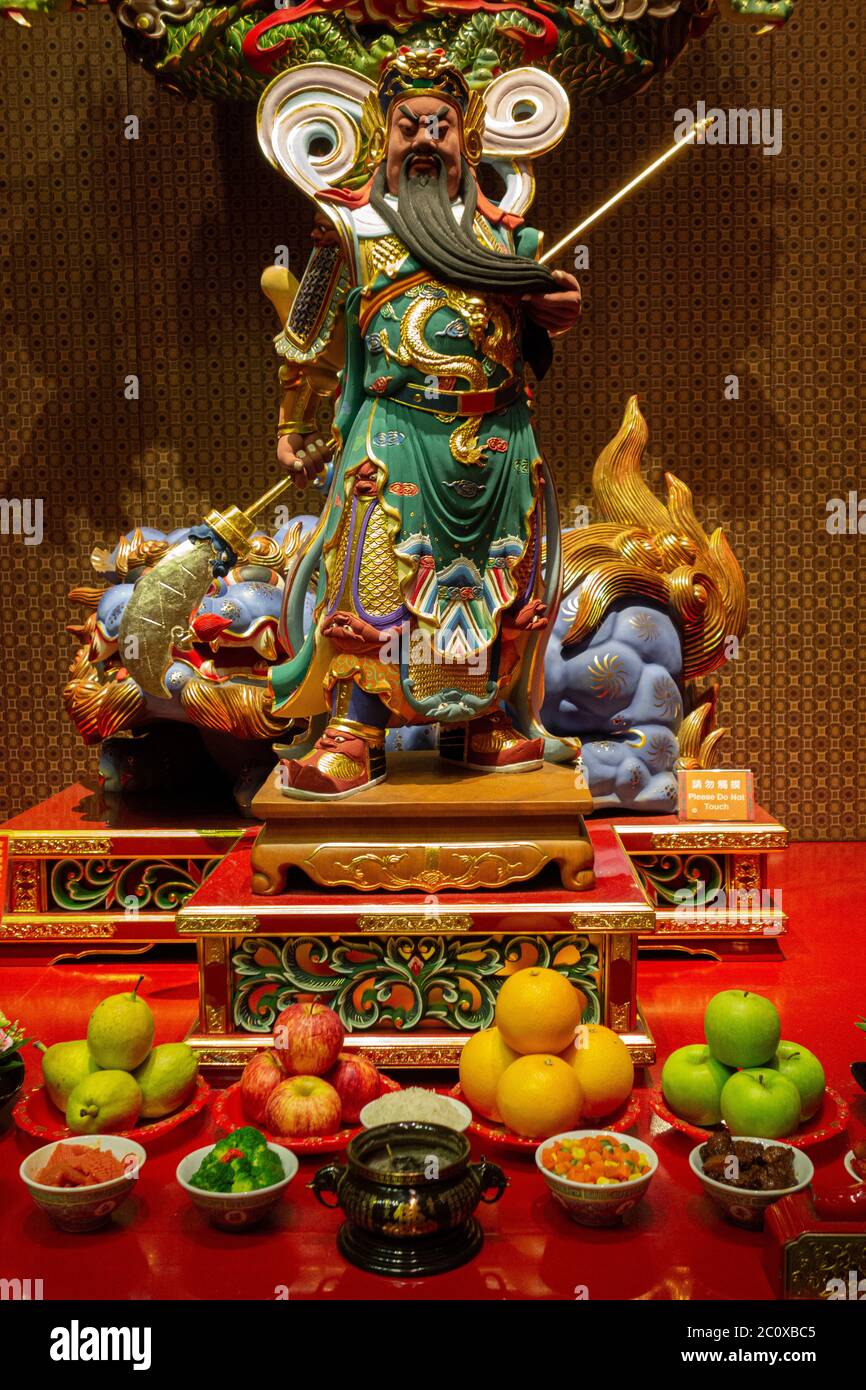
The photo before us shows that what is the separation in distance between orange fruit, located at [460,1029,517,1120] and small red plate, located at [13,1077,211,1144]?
0.51 metres

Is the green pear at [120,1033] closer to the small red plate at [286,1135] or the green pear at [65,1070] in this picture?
the green pear at [65,1070]

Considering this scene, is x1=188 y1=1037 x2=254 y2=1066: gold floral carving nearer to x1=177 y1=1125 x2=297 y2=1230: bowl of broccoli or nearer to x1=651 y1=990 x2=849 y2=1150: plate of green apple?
x1=177 y1=1125 x2=297 y2=1230: bowl of broccoli

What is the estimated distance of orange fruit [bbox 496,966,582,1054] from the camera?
2.38 metres

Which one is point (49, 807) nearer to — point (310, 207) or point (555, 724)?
point (555, 724)

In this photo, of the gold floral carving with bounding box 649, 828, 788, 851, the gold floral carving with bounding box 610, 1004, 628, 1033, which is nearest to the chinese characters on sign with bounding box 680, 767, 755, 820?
the gold floral carving with bounding box 649, 828, 788, 851

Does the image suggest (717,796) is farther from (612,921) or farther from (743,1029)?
(743,1029)

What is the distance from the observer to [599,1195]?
2082mm

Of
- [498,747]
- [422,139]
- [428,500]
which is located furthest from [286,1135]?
[422,139]

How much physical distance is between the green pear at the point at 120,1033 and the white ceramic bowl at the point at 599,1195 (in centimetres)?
77

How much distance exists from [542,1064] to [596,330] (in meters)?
3.00

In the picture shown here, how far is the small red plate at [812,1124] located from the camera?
2.35 m

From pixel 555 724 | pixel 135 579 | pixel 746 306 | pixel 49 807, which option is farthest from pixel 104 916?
pixel 746 306

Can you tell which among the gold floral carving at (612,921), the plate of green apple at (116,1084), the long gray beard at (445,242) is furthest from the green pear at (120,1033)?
the long gray beard at (445,242)

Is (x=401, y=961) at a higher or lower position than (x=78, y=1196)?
higher
